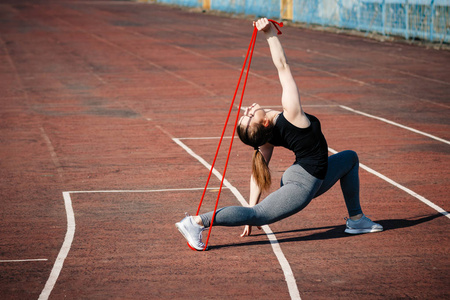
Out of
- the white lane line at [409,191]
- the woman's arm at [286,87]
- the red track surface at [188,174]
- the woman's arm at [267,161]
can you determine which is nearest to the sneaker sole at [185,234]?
the red track surface at [188,174]

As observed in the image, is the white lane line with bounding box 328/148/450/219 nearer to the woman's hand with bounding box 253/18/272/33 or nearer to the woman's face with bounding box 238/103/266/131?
the woman's face with bounding box 238/103/266/131

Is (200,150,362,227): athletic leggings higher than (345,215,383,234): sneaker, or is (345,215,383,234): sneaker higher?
(200,150,362,227): athletic leggings

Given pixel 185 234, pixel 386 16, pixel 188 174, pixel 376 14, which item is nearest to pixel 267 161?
pixel 185 234

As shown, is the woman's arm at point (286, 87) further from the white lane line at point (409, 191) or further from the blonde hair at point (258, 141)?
the white lane line at point (409, 191)

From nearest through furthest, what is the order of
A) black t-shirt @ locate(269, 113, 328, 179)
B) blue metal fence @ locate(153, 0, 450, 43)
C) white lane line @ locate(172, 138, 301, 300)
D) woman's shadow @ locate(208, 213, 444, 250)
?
1. white lane line @ locate(172, 138, 301, 300)
2. black t-shirt @ locate(269, 113, 328, 179)
3. woman's shadow @ locate(208, 213, 444, 250)
4. blue metal fence @ locate(153, 0, 450, 43)

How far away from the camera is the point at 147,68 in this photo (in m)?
24.1

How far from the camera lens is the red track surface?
21.6ft

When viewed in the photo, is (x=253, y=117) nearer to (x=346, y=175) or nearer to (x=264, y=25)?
(x=264, y=25)

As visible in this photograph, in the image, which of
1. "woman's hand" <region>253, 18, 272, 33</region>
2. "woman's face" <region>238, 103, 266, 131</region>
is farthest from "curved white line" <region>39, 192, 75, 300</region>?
"woman's hand" <region>253, 18, 272, 33</region>

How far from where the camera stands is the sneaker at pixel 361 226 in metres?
7.73

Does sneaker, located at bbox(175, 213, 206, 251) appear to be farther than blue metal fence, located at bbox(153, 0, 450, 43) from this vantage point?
No

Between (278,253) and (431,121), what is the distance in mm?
8897

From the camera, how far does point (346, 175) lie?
24.5 feet

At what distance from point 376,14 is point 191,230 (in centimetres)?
2864
